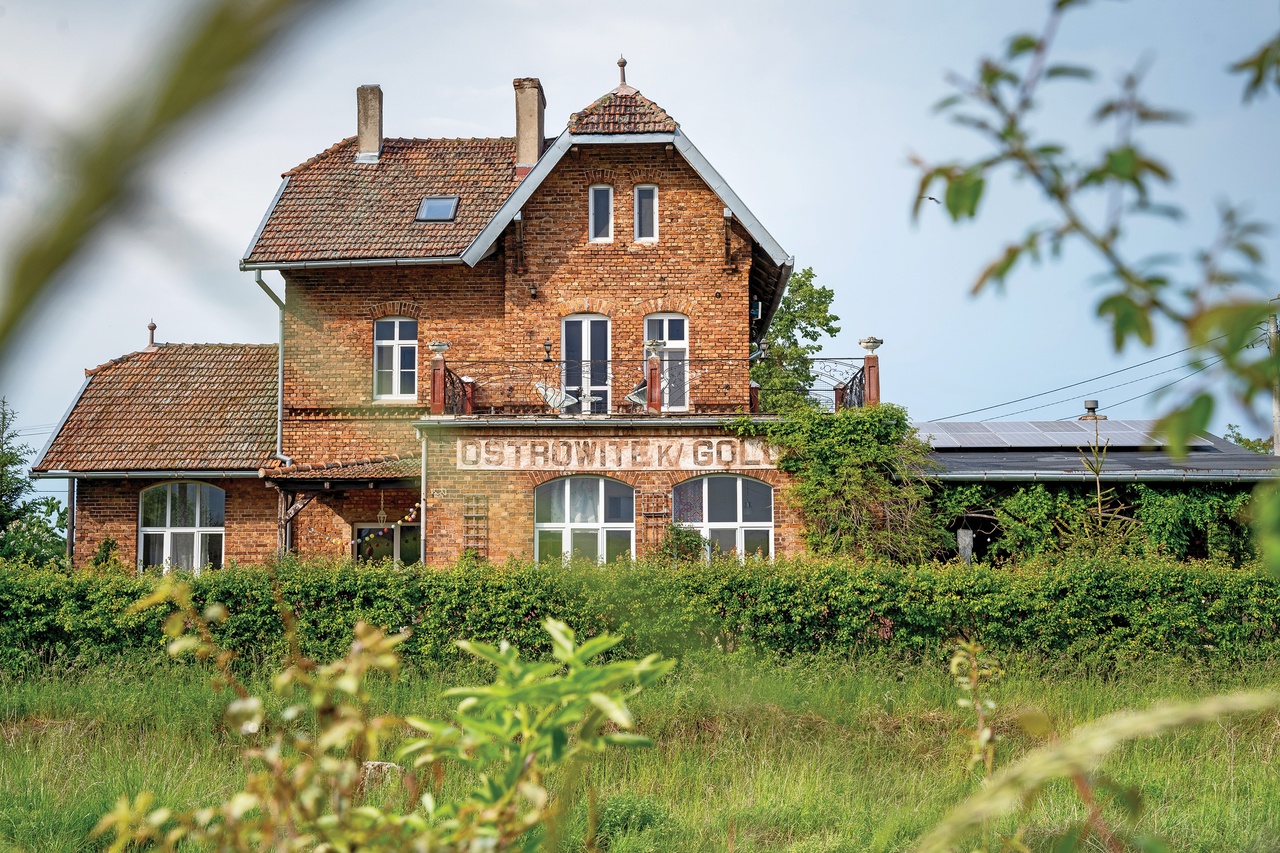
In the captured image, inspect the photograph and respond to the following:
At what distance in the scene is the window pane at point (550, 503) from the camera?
17250 millimetres

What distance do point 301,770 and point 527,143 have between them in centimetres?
2162

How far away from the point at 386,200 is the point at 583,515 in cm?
825

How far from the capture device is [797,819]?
Answer: 25.8 feet

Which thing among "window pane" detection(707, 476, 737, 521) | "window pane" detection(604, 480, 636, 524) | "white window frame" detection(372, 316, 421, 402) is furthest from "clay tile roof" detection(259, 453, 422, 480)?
"window pane" detection(707, 476, 737, 521)

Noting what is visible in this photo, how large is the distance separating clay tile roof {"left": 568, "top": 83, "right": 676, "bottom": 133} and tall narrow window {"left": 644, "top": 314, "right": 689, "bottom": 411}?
336 cm

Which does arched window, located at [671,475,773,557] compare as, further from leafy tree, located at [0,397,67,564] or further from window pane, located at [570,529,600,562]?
leafy tree, located at [0,397,67,564]

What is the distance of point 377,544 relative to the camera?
64.8ft

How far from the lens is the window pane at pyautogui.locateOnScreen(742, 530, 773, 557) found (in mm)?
17203

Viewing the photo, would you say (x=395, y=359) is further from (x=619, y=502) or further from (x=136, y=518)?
(x=136, y=518)

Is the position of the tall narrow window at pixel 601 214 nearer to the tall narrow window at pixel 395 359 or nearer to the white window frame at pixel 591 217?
the white window frame at pixel 591 217

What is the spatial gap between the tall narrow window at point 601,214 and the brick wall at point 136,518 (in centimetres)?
801

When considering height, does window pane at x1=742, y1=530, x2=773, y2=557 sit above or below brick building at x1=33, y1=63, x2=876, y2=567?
below

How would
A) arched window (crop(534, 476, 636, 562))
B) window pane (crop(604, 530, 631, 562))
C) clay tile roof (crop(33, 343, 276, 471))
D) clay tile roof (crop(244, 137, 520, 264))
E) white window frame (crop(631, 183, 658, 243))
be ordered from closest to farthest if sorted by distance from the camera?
window pane (crop(604, 530, 631, 562)) → arched window (crop(534, 476, 636, 562)) → white window frame (crop(631, 183, 658, 243)) → clay tile roof (crop(244, 137, 520, 264)) → clay tile roof (crop(33, 343, 276, 471))

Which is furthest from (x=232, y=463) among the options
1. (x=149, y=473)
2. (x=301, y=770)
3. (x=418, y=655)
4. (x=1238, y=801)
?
(x=301, y=770)
